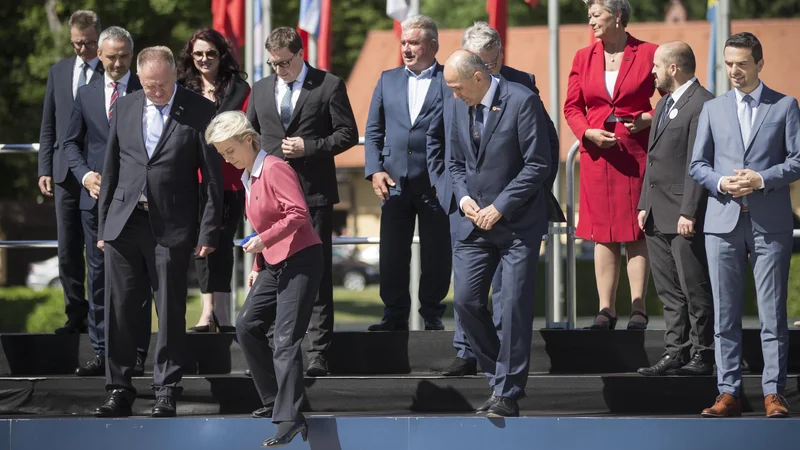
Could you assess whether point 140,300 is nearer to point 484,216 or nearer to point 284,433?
point 284,433

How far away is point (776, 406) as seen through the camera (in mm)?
6480

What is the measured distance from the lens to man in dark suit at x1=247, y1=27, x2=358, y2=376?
7398 millimetres

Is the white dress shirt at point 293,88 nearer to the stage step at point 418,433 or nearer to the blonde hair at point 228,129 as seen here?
the blonde hair at point 228,129

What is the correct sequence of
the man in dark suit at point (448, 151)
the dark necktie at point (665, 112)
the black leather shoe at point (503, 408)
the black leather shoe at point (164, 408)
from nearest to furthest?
the black leather shoe at point (503, 408), the black leather shoe at point (164, 408), the man in dark suit at point (448, 151), the dark necktie at point (665, 112)

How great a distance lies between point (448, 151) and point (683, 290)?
153 cm

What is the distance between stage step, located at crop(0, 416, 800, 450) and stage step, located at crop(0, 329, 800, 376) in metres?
0.94

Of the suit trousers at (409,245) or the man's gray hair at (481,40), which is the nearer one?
the man's gray hair at (481,40)

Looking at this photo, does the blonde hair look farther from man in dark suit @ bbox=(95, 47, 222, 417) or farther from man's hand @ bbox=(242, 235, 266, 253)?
man in dark suit @ bbox=(95, 47, 222, 417)

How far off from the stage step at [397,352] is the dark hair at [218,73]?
156cm

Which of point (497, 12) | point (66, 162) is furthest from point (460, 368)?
point (497, 12)

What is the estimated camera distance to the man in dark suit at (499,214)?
6621 millimetres

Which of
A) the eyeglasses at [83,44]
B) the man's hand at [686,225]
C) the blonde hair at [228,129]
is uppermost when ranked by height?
the eyeglasses at [83,44]

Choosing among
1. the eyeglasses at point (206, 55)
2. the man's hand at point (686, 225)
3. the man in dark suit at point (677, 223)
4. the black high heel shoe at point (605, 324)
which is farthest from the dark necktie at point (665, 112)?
the eyeglasses at point (206, 55)

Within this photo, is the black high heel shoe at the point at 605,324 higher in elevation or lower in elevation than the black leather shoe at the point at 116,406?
higher
